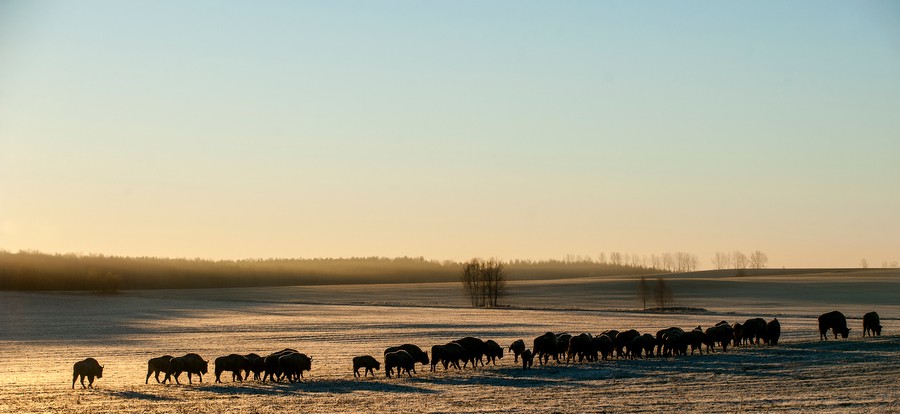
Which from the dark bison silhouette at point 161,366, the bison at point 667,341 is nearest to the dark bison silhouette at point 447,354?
the bison at point 667,341

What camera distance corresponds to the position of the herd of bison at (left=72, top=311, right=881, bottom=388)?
26.7 meters

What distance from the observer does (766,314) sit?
63.9 m

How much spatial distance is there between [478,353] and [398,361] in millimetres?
4147

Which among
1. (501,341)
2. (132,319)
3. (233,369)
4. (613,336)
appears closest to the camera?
(233,369)

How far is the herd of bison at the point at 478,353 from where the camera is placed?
2670cm

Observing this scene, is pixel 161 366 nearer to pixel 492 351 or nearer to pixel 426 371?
pixel 426 371

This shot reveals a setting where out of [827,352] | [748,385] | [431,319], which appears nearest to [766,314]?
[431,319]

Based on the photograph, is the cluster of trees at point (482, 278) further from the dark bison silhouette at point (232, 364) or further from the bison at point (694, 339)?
the dark bison silhouette at point (232, 364)

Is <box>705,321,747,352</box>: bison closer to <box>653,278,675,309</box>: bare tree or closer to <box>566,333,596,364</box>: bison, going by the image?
<box>566,333,596,364</box>: bison

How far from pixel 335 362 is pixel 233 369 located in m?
4.99

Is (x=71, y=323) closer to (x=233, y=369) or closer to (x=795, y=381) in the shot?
(x=233, y=369)

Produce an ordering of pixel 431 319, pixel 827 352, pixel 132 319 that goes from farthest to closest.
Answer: pixel 132 319 < pixel 431 319 < pixel 827 352

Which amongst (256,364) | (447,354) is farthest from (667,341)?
(256,364)

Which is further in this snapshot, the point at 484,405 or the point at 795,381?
the point at 795,381
